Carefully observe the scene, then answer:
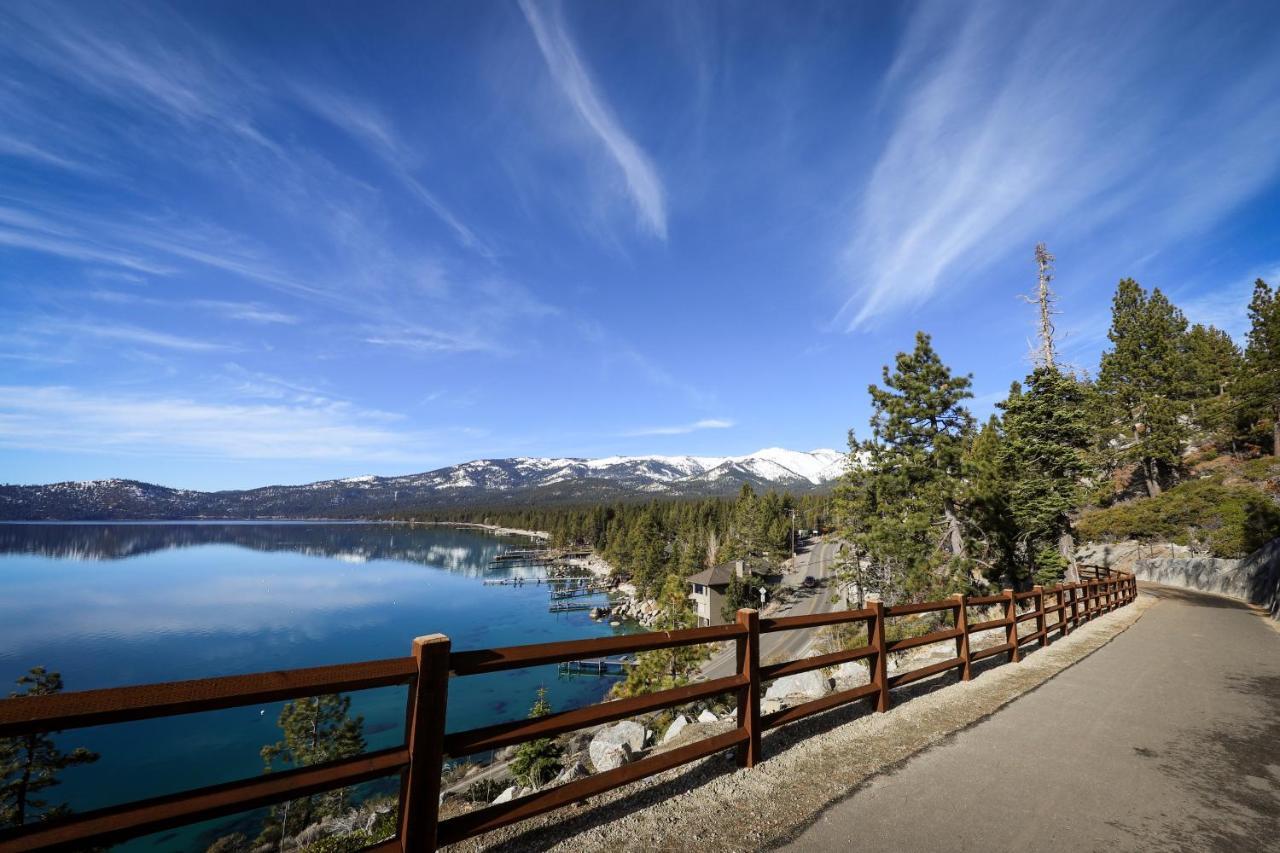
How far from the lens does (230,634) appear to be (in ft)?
186

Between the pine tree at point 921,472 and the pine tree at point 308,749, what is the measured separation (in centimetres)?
2500

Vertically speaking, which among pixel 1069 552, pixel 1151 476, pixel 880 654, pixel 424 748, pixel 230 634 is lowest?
pixel 230 634

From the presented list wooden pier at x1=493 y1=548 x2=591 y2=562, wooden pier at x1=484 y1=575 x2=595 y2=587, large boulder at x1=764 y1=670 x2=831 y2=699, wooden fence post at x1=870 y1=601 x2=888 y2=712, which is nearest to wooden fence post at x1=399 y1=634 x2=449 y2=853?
wooden fence post at x1=870 y1=601 x2=888 y2=712

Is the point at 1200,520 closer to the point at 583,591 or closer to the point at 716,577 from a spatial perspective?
the point at 716,577

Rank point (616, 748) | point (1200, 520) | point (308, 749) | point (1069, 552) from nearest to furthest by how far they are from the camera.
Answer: point (616, 748) < point (1069, 552) < point (308, 749) < point (1200, 520)

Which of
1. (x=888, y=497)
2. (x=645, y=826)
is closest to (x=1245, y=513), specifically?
(x=888, y=497)

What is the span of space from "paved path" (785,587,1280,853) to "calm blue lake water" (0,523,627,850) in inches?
1166

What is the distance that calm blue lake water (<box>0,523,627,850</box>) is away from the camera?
29328mm

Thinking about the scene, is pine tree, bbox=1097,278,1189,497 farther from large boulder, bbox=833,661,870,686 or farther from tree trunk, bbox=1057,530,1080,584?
→ large boulder, bbox=833,661,870,686

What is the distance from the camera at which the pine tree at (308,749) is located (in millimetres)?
21719

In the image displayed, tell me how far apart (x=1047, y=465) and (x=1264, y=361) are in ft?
83.8

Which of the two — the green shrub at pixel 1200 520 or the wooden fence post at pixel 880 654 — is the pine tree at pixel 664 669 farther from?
the green shrub at pixel 1200 520

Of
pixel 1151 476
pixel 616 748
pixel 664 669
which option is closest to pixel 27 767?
pixel 616 748

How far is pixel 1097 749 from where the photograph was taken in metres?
5.61
